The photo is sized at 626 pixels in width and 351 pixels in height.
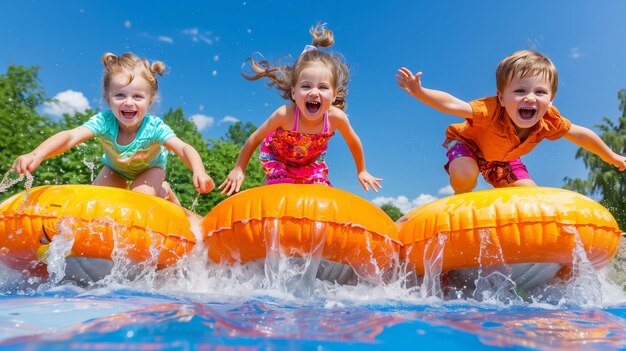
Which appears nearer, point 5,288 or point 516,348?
point 516,348

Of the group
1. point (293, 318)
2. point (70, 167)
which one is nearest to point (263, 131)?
point (293, 318)

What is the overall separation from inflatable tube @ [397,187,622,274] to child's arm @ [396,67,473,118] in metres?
0.82

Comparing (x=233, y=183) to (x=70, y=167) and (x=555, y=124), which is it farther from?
(x=70, y=167)

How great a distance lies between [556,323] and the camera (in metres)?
1.79

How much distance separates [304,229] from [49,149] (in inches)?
65.9

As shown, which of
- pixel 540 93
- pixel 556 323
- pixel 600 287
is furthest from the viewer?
pixel 540 93

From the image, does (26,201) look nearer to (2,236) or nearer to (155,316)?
(2,236)

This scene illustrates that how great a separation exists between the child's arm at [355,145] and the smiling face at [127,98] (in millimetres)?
1364

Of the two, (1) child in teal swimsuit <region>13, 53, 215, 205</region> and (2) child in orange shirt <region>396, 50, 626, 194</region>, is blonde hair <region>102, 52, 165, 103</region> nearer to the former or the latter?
(1) child in teal swimsuit <region>13, 53, 215, 205</region>

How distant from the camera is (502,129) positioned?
367 cm

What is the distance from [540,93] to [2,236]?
3346 millimetres

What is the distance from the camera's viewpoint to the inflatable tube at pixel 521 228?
265 cm

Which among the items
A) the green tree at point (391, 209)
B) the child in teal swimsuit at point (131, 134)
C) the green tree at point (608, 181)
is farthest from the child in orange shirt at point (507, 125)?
the green tree at point (391, 209)

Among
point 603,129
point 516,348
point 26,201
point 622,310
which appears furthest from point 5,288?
point 603,129
